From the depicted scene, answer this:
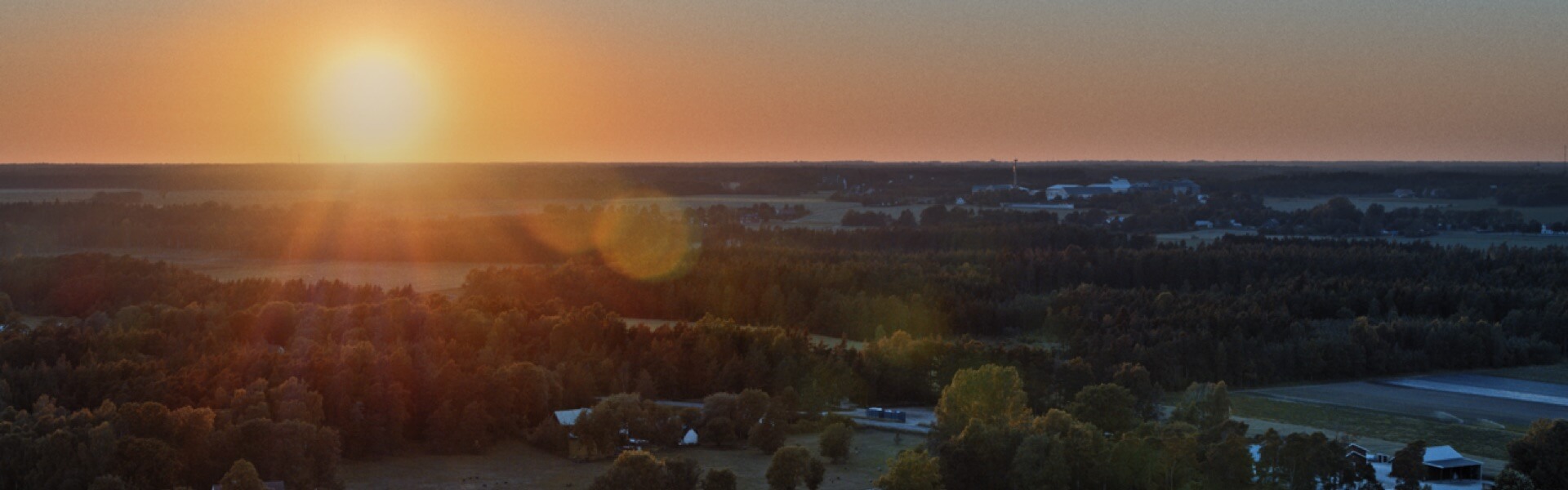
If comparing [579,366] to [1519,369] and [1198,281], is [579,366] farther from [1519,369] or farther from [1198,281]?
[1198,281]

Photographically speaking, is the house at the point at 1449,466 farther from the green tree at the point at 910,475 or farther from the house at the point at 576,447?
the house at the point at 576,447

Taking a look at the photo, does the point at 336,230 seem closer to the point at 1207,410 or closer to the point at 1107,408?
the point at 1107,408

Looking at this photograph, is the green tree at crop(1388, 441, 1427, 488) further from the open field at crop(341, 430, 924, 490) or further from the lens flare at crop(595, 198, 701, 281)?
the lens flare at crop(595, 198, 701, 281)

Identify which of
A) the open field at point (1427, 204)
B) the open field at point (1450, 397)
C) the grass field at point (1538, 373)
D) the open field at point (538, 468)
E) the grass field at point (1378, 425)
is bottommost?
the open field at point (1427, 204)

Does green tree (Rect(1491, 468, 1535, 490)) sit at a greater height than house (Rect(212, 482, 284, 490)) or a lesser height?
greater

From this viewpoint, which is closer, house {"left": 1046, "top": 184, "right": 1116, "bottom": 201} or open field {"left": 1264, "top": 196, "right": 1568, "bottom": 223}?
open field {"left": 1264, "top": 196, "right": 1568, "bottom": 223}

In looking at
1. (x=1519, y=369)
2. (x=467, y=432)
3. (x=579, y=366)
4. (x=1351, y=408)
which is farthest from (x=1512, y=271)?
(x=467, y=432)

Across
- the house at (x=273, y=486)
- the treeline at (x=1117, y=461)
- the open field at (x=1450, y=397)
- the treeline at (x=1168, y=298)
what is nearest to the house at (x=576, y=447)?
the house at (x=273, y=486)

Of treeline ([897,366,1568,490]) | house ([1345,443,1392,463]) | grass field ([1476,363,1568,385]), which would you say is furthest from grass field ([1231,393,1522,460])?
grass field ([1476,363,1568,385])
